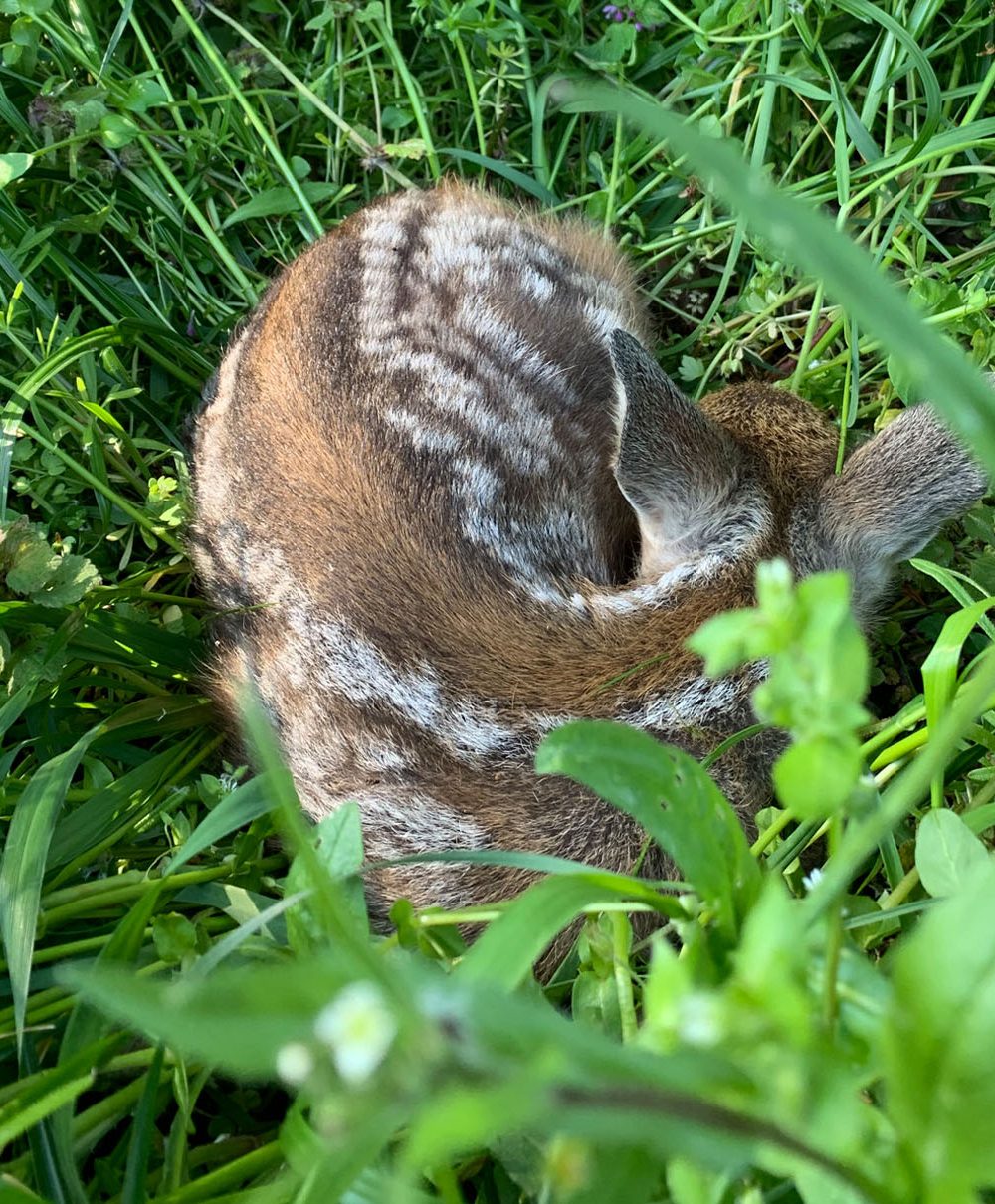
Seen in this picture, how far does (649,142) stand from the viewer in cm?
338

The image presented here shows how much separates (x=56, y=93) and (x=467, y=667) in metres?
2.21

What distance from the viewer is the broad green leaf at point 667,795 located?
4.33 ft

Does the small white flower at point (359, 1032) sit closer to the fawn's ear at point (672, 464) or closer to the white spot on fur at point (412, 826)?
the white spot on fur at point (412, 826)

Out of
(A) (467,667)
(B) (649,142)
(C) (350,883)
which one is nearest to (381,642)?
(A) (467,667)

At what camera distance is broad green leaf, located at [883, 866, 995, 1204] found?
0.84 meters

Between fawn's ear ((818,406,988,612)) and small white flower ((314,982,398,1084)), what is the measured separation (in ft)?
6.96

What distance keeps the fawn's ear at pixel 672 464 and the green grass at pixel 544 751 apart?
47 cm

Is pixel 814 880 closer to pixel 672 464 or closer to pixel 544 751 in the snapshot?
pixel 544 751

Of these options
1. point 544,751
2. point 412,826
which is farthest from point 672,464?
point 544,751

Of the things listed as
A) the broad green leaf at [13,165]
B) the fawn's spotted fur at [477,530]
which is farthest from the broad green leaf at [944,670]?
the broad green leaf at [13,165]

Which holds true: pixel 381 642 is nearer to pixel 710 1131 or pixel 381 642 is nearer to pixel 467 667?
pixel 467 667

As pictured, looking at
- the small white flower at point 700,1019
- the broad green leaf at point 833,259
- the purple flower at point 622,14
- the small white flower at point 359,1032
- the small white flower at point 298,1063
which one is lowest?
the purple flower at point 622,14

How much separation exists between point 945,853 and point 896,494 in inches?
44.5

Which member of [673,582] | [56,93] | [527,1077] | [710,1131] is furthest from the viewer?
[56,93]
